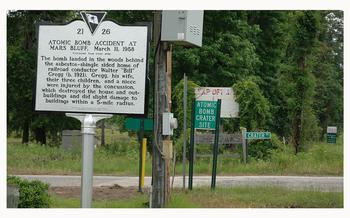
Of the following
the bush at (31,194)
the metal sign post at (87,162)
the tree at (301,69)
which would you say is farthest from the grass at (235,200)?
the tree at (301,69)

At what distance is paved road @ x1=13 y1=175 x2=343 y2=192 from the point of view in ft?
50.3

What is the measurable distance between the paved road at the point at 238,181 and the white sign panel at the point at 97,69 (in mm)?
6881

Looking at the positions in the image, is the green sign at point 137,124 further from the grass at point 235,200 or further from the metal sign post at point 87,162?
the metal sign post at point 87,162

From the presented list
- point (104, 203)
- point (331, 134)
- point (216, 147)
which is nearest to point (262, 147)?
point (331, 134)

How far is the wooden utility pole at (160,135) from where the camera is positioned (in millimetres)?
11016

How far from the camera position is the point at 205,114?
15109 mm

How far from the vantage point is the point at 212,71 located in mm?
29297

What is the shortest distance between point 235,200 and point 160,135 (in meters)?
2.16

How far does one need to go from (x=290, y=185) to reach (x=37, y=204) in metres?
7.18

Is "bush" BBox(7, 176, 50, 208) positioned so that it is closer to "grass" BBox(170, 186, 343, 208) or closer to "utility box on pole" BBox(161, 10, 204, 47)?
"grass" BBox(170, 186, 343, 208)

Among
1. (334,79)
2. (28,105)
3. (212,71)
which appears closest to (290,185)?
(212,71)

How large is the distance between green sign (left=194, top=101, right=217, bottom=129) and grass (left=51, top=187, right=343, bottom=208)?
1.93 metres

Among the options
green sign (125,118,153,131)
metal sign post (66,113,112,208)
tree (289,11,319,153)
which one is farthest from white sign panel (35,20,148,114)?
tree (289,11,319,153)

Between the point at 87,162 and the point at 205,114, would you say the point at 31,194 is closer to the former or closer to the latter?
the point at 87,162
